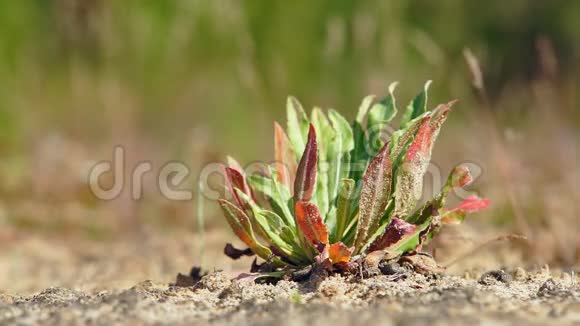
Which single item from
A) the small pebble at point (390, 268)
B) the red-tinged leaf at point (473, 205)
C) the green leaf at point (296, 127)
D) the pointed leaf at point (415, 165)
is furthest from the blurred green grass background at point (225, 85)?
the small pebble at point (390, 268)

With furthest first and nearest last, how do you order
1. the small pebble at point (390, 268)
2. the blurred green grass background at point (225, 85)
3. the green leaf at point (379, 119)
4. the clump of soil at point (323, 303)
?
the blurred green grass background at point (225, 85) < the green leaf at point (379, 119) < the small pebble at point (390, 268) < the clump of soil at point (323, 303)

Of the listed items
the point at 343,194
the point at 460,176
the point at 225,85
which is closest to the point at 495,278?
the point at 460,176

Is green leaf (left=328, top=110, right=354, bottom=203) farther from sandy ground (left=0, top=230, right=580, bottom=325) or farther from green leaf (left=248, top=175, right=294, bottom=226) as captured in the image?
sandy ground (left=0, top=230, right=580, bottom=325)

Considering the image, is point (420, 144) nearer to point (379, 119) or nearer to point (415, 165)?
point (415, 165)

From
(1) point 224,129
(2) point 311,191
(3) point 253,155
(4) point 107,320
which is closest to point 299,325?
(4) point 107,320

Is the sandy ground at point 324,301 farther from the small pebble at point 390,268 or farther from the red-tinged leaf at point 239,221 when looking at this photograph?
the red-tinged leaf at point 239,221
